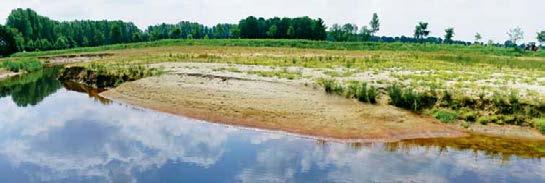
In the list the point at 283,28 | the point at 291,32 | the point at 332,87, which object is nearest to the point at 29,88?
the point at 332,87

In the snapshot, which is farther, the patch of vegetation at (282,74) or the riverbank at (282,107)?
the patch of vegetation at (282,74)

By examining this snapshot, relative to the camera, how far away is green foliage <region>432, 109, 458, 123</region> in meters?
25.0

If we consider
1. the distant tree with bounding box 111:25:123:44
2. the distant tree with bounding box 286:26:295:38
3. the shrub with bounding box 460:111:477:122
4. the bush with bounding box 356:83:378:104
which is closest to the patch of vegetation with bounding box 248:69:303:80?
the bush with bounding box 356:83:378:104

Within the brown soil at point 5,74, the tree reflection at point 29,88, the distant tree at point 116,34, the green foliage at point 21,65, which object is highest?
the distant tree at point 116,34

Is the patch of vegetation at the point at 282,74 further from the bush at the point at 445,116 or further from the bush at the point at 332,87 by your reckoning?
the bush at the point at 445,116

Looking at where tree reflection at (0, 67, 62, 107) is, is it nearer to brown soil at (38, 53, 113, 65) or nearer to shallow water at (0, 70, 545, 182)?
shallow water at (0, 70, 545, 182)

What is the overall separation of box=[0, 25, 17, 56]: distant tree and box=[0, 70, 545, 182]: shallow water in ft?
271

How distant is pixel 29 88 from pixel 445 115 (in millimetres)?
34429

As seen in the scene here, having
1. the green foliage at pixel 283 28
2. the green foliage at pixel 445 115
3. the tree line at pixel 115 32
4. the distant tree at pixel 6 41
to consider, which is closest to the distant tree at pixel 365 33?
the tree line at pixel 115 32

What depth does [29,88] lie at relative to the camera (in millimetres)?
44969

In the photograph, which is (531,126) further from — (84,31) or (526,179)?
(84,31)

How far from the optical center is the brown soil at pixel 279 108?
23.6m

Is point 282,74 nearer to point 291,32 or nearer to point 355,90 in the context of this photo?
point 355,90

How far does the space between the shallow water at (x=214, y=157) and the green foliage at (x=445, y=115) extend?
2.85 meters
